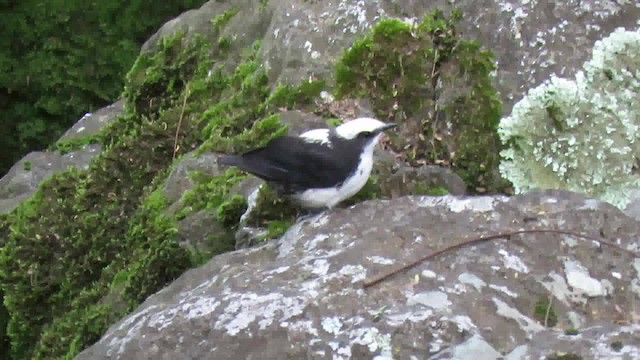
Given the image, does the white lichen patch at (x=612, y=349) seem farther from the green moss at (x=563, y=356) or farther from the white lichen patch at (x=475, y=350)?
the white lichen patch at (x=475, y=350)

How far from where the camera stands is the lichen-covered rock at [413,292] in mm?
2691

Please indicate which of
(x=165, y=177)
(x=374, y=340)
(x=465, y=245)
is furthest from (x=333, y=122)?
(x=374, y=340)

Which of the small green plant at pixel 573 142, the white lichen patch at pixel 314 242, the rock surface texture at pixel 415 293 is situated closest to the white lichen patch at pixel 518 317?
the rock surface texture at pixel 415 293

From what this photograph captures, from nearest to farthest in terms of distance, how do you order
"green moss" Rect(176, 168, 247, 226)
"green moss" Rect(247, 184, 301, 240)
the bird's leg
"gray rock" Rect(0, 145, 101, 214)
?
the bird's leg → "green moss" Rect(247, 184, 301, 240) → "green moss" Rect(176, 168, 247, 226) → "gray rock" Rect(0, 145, 101, 214)

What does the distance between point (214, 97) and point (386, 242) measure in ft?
9.47

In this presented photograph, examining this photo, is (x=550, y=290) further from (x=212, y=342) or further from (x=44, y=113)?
(x=44, y=113)

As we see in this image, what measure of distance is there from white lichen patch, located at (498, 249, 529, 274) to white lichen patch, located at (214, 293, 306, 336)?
0.78 meters

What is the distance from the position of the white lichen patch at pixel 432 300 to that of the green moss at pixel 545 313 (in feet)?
1.03

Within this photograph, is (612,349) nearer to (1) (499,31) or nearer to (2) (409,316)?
(2) (409,316)

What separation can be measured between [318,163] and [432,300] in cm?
130

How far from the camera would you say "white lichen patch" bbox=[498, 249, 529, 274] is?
Result: 309 cm

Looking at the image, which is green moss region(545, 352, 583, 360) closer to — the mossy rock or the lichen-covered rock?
the lichen-covered rock

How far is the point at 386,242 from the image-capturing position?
3.23 m

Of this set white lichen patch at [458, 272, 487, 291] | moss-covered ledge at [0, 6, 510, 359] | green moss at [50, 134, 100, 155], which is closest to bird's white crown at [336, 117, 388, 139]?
moss-covered ledge at [0, 6, 510, 359]
